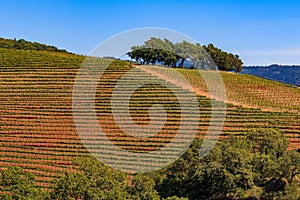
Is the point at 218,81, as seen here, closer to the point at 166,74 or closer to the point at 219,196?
the point at 166,74

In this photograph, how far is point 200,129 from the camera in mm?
40750

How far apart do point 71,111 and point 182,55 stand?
89.6ft

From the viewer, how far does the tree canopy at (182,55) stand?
67875mm

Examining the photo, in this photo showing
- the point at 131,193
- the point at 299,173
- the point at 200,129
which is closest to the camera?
the point at 131,193

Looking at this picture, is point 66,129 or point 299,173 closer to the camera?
point 299,173

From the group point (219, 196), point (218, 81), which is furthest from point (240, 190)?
point (218, 81)

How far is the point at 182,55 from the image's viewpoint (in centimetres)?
6962

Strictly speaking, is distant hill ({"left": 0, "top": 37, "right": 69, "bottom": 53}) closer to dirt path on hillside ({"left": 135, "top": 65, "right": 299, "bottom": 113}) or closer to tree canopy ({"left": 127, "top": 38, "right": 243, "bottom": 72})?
tree canopy ({"left": 127, "top": 38, "right": 243, "bottom": 72})

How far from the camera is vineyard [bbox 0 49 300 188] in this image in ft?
122

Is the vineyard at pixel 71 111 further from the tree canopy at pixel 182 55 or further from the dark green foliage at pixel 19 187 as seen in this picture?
the dark green foliage at pixel 19 187

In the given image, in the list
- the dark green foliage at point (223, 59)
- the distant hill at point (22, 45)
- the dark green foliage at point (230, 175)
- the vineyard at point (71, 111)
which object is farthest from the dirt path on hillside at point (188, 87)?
the distant hill at point (22, 45)

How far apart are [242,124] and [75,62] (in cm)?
3226

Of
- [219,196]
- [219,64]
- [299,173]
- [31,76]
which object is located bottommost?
[219,196]

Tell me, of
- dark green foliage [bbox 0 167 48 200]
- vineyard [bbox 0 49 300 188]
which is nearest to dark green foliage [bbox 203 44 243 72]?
vineyard [bbox 0 49 300 188]
